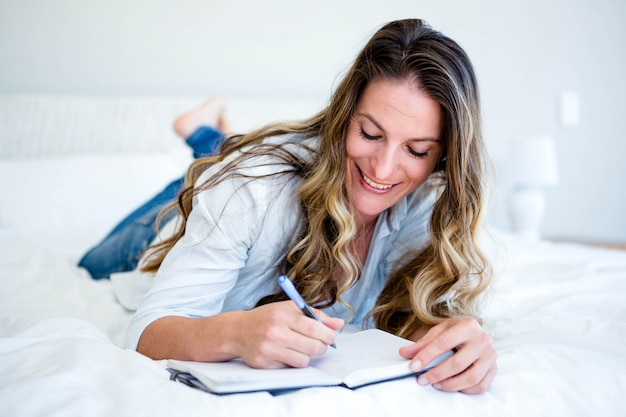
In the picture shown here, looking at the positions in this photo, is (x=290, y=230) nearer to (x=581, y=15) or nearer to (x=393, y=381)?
(x=393, y=381)

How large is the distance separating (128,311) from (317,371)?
71cm

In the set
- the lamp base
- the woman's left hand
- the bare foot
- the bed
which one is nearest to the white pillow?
the bed

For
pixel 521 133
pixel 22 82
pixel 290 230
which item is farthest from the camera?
pixel 521 133

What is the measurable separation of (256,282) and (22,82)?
1.84 meters

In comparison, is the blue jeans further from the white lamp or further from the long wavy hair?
the white lamp

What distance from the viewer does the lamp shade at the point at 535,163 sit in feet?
9.36

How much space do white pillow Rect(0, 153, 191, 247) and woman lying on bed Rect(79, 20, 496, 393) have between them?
1001 millimetres

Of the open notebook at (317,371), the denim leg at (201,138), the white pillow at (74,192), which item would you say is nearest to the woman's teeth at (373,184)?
the open notebook at (317,371)

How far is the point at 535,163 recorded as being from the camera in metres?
2.86

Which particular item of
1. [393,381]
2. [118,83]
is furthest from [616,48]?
[393,381]

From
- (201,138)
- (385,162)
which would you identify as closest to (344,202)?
(385,162)

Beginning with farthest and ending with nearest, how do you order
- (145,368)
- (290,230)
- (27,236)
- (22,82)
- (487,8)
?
(487,8) < (22,82) < (27,236) < (290,230) < (145,368)

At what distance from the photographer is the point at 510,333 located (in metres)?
1.24

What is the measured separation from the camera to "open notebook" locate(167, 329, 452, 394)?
77cm
